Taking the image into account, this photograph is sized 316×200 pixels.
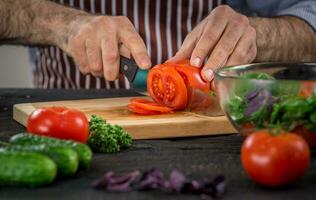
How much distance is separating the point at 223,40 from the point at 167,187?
911mm

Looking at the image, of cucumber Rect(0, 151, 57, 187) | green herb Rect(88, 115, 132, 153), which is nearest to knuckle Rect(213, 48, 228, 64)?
green herb Rect(88, 115, 132, 153)

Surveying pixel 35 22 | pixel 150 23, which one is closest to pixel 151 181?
pixel 35 22

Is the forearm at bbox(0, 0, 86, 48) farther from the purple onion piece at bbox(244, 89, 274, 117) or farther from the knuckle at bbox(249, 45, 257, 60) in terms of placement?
the purple onion piece at bbox(244, 89, 274, 117)

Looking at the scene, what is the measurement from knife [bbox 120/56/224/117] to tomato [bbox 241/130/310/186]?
2.12 feet

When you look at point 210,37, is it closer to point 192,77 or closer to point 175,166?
point 192,77

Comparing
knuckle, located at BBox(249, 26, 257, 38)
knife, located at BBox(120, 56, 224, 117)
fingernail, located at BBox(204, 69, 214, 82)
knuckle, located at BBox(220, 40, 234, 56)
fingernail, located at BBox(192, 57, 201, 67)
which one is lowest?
knife, located at BBox(120, 56, 224, 117)

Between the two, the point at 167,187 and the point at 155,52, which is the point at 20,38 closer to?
the point at 155,52

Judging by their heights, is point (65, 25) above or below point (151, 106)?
above

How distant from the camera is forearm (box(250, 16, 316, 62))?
7.84ft

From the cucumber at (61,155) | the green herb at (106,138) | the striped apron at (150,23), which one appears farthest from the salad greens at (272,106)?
the striped apron at (150,23)

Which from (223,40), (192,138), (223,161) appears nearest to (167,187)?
(223,161)

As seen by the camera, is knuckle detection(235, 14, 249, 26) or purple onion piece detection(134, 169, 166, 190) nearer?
purple onion piece detection(134, 169, 166, 190)

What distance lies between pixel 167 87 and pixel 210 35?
0.18m

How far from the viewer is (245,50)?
2.21 meters
